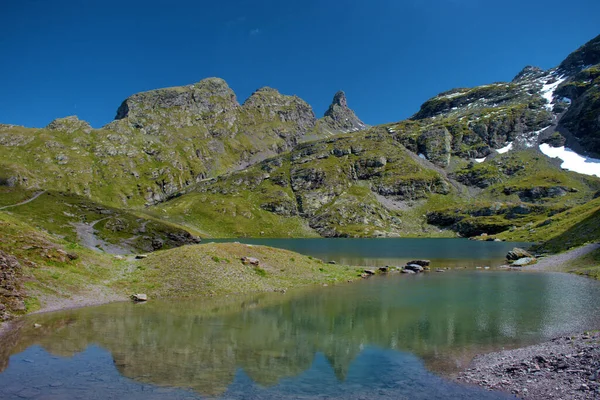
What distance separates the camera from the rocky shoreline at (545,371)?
658 inches

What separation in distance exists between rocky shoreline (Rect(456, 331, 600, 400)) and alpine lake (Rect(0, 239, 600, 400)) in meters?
1.21

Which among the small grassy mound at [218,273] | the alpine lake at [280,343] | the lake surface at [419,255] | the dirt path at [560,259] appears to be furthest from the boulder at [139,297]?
the dirt path at [560,259]

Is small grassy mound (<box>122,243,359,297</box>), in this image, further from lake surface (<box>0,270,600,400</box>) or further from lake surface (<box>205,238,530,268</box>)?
lake surface (<box>205,238,530,268</box>)

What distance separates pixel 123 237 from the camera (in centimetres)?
10181

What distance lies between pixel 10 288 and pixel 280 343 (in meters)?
25.3

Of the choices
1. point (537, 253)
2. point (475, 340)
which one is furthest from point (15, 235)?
point (537, 253)

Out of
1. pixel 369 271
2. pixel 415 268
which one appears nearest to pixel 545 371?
pixel 369 271

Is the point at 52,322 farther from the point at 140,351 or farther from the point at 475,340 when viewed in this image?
the point at 475,340

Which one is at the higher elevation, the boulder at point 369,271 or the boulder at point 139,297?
the boulder at point 369,271

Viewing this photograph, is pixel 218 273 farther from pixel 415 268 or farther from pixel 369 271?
pixel 415 268

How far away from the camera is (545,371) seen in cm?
1892

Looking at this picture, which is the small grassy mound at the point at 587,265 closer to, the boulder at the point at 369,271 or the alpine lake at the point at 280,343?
the alpine lake at the point at 280,343

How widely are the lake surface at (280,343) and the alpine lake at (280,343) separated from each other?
0.09m

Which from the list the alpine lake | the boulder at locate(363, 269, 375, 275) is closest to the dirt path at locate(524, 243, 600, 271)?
the alpine lake
